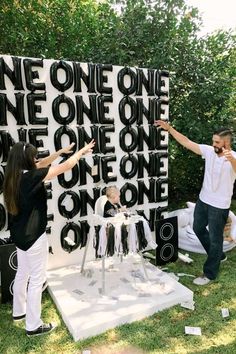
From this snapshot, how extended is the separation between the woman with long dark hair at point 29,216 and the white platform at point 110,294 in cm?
37

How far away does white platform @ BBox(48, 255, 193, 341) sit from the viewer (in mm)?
3344

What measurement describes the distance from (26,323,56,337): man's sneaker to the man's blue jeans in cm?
201

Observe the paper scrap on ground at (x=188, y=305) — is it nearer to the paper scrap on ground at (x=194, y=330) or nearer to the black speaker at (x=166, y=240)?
the paper scrap on ground at (x=194, y=330)

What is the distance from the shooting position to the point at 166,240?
457 centimetres

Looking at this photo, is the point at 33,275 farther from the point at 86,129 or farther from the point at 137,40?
the point at 137,40

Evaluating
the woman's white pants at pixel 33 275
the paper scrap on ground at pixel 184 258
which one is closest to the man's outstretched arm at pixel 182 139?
the paper scrap on ground at pixel 184 258

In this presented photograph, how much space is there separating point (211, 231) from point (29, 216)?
2.22 meters

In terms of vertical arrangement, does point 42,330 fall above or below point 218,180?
below

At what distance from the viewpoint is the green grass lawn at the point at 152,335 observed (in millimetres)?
3035

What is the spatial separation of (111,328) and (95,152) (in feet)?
7.10

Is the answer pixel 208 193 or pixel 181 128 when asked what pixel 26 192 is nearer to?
pixel 208 193

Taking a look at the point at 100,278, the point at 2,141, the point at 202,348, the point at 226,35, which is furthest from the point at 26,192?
the point at 226,35

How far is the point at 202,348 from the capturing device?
120 inches

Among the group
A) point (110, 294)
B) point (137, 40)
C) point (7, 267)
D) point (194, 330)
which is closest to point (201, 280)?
point (194, 330)
